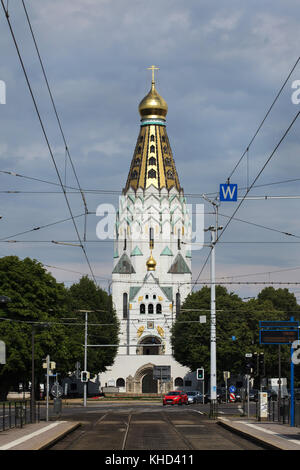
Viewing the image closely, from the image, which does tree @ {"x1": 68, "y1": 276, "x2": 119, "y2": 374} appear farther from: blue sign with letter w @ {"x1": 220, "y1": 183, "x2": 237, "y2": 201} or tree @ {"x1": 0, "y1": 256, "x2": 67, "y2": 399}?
blue sign with letter w @ {"x1": 220, "y1": 183, "x2": 237, "y2": 201}

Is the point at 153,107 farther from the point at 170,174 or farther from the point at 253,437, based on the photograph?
the point at 253,437

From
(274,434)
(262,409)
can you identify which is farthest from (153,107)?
(274,434)

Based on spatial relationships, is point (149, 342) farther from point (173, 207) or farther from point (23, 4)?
point (23, 4)

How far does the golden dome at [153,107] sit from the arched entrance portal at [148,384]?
4645 cm

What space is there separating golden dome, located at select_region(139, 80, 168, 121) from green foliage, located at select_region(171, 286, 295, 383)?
5099cm

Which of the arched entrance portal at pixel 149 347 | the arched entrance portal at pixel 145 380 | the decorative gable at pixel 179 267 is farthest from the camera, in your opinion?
the decorative gable at pixel 179 267

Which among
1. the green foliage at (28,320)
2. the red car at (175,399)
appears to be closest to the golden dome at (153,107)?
the red car at (175,399)

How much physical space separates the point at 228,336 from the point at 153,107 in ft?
205

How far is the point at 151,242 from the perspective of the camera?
13912cm

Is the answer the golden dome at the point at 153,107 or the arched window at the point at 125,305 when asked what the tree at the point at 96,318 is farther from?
the golden dome at the point at 153,107

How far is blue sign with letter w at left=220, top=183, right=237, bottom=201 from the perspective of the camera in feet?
102

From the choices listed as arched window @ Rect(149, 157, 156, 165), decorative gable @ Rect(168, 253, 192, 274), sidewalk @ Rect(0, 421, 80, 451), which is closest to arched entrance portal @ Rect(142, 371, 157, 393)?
decorative gable @ Rect(168, 253, 192, 274)

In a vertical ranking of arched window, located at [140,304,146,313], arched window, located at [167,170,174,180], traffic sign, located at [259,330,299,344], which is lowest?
traffic sign, located at [259,330,299,344]

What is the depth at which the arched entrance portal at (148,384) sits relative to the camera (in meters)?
123
